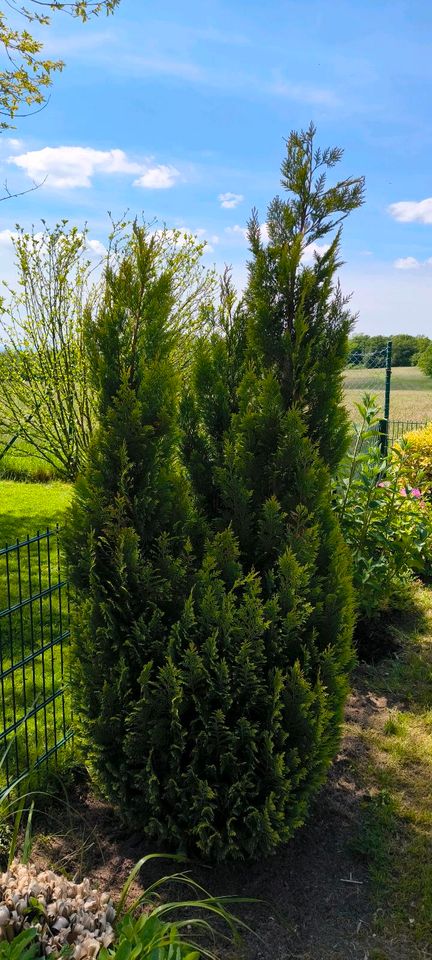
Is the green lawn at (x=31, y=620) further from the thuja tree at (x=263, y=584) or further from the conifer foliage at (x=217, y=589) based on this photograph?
the thuja tree at (x=263, y=584)

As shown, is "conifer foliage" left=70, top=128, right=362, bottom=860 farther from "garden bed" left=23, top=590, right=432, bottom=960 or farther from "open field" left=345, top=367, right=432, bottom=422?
"open field" left=345, top=367, right=432, bottom=422

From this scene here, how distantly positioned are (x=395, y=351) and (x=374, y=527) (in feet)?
83.1

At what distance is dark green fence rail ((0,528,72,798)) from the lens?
3168mm

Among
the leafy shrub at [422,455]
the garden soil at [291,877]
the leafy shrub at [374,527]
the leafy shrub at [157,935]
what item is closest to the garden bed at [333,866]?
the garden soil at [291,877]

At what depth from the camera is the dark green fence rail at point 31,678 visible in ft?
10.4

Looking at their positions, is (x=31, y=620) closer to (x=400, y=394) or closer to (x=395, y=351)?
(x=400, y=394)

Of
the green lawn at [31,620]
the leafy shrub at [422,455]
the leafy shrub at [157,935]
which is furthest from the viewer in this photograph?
the leafy shrub at [422,455]

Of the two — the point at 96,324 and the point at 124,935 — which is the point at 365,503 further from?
the point at 124,935

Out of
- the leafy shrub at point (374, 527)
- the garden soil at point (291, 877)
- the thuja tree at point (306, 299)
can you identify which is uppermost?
the thuja tree at point (306, 299)

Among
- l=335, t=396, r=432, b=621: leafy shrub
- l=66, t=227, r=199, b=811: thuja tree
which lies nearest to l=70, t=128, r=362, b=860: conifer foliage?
l=66, t=227, r=199, b=811: thuja tree

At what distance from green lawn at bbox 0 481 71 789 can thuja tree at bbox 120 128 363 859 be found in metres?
0.70

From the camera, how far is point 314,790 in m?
2.75

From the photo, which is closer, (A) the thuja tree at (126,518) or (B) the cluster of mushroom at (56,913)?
(B) the cluster of mushroom at (56,913)

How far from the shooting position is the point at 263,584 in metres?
2.78
